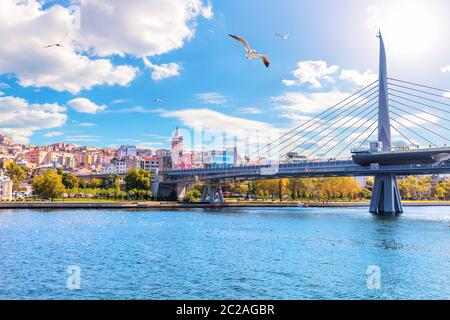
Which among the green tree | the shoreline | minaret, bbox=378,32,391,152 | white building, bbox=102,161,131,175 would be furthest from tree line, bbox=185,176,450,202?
white building, bbox=102,161,131,175

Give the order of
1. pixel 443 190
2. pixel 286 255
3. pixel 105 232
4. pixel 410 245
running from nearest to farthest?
pixel 286 255
pixel 410 245
pixel 105 232
pixel 443 190

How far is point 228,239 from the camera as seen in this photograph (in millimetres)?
28250

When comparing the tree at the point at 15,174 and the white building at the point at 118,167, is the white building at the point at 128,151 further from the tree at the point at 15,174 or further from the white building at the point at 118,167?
the tree at the point at 15,174

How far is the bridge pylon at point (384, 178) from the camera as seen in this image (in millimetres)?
53438

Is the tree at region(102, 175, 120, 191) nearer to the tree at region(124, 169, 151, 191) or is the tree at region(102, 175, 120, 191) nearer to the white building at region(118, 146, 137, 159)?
the tree at region(124, 169, 151, 191)

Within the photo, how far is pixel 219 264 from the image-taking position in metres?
19.2

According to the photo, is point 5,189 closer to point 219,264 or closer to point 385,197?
point 385,197

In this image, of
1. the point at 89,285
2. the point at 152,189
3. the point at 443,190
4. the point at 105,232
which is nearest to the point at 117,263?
the point at 89,285

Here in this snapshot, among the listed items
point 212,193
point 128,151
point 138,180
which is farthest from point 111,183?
point 128,151

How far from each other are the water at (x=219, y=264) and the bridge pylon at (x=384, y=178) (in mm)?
23603

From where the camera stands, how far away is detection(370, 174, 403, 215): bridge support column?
55.7m

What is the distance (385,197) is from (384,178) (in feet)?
7.43
